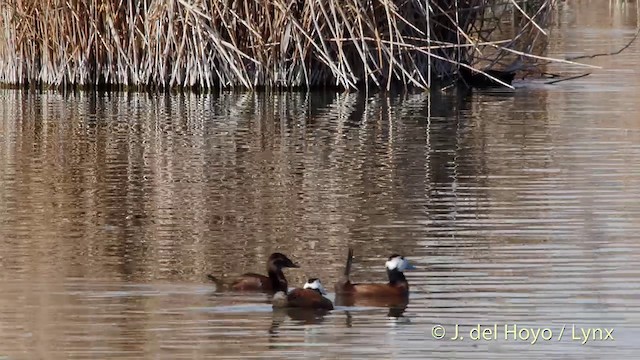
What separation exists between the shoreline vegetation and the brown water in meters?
1.40

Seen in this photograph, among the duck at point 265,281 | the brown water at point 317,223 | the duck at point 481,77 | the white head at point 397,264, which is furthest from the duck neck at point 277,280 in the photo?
the duck at point 481,77

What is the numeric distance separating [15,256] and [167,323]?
87.1 inches

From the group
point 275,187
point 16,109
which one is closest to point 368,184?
point 275,187

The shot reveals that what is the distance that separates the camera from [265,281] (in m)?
8.95

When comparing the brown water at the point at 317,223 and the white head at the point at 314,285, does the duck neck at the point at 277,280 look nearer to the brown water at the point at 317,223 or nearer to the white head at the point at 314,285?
the brown water at the point at 317,223

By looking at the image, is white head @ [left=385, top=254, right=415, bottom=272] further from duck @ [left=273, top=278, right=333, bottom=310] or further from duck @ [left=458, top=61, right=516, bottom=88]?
duck @ [left=458, top=61, right=516, bottom=88]

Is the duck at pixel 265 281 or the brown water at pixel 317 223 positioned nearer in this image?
the brown water at pixel 317 223

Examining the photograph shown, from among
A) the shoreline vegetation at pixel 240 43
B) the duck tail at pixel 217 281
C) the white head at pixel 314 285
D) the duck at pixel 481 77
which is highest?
A: the shoreline vegetation at pixel 240 43

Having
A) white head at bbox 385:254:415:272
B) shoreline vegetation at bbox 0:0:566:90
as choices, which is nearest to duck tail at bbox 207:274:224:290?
white head at bbox 385:254:415:272

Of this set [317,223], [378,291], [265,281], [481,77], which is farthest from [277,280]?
[481,77]

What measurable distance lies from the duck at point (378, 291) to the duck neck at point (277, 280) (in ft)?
1.06

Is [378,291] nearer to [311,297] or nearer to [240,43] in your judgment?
[311,297]

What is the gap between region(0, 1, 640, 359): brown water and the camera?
796cm

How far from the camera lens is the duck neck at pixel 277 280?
8.91 meters
